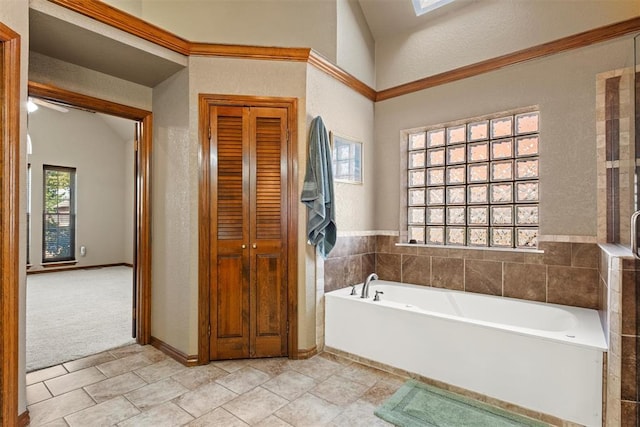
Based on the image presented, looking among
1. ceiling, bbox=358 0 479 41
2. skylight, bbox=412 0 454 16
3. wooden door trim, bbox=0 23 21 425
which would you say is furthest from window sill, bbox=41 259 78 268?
skylight, bbox=412 0 454 16

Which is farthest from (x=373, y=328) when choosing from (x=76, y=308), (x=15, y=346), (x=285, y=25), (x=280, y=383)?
(x=76, y=308)

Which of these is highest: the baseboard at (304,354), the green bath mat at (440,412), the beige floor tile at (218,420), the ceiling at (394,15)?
the ceiling at (394,15)

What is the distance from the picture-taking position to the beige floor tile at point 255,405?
1.99 meters

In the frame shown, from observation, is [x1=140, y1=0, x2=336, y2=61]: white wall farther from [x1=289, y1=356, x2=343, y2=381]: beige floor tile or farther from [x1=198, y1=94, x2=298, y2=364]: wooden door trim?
[x1=289, y1=356, x2=343, y2=381]: beige floor tile

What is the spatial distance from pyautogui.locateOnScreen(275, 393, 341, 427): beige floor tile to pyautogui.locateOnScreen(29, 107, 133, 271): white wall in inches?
268

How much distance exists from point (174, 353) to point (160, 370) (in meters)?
0.21

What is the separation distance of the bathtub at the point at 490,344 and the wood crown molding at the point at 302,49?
204cm

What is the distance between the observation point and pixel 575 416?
1839 millimetres

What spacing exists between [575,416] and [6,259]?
320 cm

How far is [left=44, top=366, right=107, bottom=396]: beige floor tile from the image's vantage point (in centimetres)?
231

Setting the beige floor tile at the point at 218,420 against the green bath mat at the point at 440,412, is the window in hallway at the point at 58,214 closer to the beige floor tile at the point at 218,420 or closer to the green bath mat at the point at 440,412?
the beige floor tile at the point at 218,420

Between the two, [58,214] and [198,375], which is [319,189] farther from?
[58,214]

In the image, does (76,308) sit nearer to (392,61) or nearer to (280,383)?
(280,383)

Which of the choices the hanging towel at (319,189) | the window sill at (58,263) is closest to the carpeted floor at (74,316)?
the window sill at (58,263)
